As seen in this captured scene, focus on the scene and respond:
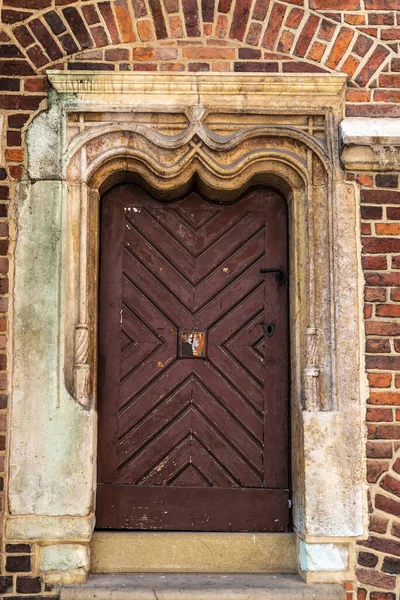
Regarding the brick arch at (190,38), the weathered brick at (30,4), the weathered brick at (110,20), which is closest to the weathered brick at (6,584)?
the brick arch at (190,38)

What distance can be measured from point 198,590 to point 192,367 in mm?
1224

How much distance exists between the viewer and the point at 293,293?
4.35m

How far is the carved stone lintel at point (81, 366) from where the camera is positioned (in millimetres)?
4098

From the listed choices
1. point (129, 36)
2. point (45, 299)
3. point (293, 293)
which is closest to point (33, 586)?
point (45, 299)

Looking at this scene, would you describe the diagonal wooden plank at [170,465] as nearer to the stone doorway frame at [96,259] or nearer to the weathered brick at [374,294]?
the stone doorway frame at [96,259]

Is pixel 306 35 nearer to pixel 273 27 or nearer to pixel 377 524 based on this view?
pixel 273 27

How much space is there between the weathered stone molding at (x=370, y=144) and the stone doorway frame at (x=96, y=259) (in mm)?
96

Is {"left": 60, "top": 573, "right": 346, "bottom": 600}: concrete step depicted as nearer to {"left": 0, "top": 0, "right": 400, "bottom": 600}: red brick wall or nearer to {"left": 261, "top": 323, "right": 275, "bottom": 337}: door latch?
{"left": 261, "top": 323, "right": 275, "bottom": 337}: door latch

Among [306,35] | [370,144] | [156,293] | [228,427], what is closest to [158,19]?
[306,35]

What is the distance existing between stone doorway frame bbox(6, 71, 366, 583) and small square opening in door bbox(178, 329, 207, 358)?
20.5 inches

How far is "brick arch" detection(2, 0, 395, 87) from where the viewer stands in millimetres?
4289

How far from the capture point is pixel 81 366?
4105 mm

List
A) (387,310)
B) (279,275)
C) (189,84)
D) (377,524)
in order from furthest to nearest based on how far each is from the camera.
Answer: (279,275)
(189,84)
(387,310)
(377,524)

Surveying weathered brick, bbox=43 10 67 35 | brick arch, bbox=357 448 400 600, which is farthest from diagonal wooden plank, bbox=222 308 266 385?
weathered brick, bbox=43 10 67 35
